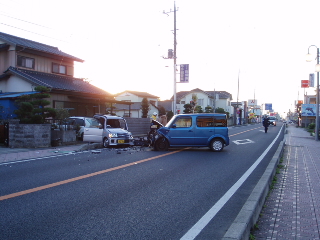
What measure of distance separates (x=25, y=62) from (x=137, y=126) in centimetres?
1049

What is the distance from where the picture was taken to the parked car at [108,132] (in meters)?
16.0

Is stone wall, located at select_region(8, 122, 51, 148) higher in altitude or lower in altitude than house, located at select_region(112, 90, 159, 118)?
lower

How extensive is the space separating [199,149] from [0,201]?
10.8 m

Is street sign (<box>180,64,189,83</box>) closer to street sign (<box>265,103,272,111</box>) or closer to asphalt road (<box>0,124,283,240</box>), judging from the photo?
asphalt road (<box>0,124,283,240</box>)

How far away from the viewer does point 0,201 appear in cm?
572

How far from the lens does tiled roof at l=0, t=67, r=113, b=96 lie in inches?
907

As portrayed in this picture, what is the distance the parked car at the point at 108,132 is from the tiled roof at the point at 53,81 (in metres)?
7.08

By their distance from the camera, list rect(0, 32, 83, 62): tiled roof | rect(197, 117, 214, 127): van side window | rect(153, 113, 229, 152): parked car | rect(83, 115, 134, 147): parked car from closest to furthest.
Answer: rect(153, 113, 229, 152): parked car < rect(197, 117, 214, 127): van side window < rect(83, 115, 134, 147): parked car < rect(0, 32, 83, 62): tiled roof

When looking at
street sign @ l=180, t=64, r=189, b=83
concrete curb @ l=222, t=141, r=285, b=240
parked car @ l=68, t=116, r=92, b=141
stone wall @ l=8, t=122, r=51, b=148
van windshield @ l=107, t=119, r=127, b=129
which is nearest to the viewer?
concrete curb @ l=222, t=141, r=285, b=240

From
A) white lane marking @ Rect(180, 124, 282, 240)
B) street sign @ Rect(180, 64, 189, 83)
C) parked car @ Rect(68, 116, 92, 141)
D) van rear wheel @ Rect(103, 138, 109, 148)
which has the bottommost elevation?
white lane marking @ Rect(180, 124, 282, 240)

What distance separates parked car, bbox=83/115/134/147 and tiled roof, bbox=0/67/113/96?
7080 mm

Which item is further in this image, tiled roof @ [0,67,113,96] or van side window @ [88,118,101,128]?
tiled roof @ [0,67,113,96]

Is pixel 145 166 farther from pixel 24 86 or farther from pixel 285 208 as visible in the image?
pixel 24 86

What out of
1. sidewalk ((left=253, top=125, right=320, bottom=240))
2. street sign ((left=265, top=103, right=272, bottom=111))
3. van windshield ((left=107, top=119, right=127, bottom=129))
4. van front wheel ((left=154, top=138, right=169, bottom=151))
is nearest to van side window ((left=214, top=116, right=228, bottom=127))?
van front wheel ((left=154, top=138, right=169, bottom=151))
